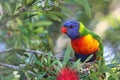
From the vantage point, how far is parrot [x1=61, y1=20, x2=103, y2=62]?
84.7 inches

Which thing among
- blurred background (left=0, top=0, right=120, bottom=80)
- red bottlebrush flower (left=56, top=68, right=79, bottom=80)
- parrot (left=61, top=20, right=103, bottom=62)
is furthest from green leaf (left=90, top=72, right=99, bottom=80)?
parrot (left=61, top=20, right=103, bottom=62)

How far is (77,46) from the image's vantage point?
223cm

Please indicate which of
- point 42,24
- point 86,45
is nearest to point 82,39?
point 86,45

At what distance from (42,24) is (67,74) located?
116 centimetres

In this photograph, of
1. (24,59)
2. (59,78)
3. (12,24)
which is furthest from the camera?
(12,24)

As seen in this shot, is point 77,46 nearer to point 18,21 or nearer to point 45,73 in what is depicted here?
point 18,21

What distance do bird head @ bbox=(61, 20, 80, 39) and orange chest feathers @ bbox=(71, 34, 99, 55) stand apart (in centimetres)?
4

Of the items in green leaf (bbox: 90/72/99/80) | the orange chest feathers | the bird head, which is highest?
the bird head

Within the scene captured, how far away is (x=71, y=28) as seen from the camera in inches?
87.0

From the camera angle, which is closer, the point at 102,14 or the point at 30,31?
the point at 30,31

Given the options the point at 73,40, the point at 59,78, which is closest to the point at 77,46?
the point at 73,40

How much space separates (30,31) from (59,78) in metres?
1.09

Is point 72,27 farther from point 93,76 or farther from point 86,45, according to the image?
point 93,76

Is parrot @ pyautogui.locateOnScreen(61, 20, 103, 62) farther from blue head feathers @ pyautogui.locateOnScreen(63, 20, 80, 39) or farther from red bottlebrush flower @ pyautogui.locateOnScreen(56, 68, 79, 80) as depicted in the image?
red bottlebrush flower @ pyautogui.locateOnScreen(56, 68, 79, 80)
